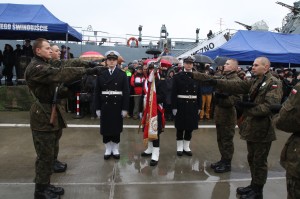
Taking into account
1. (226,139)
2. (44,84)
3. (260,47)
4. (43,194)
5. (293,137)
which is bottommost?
(43,194)

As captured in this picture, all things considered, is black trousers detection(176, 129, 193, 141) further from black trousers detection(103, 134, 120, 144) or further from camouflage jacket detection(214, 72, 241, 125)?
black trousers detection(103, 134, 120, 144)

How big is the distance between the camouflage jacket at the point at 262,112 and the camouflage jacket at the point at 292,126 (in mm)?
1118

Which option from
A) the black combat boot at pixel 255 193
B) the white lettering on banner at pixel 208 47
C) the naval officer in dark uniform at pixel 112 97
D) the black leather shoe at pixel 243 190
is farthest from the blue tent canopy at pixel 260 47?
the black combat boot at pixel 255 193

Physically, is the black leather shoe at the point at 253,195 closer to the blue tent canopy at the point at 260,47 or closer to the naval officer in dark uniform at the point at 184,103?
the naval officer in dark uniform at the point at 184,103

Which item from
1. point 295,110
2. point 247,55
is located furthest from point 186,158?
point 247,55

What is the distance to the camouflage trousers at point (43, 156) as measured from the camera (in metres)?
4.06

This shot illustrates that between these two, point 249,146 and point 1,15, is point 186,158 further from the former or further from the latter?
point 1,15

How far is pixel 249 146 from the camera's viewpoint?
173 inches

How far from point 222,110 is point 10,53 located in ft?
34.5

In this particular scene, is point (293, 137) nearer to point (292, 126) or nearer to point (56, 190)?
point (292, 126)

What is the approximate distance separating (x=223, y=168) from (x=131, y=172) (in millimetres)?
1552

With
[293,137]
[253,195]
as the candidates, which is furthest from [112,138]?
[293,137]

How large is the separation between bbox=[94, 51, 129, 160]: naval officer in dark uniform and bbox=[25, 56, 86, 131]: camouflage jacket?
1.66 meters

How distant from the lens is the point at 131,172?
17.5 feet
